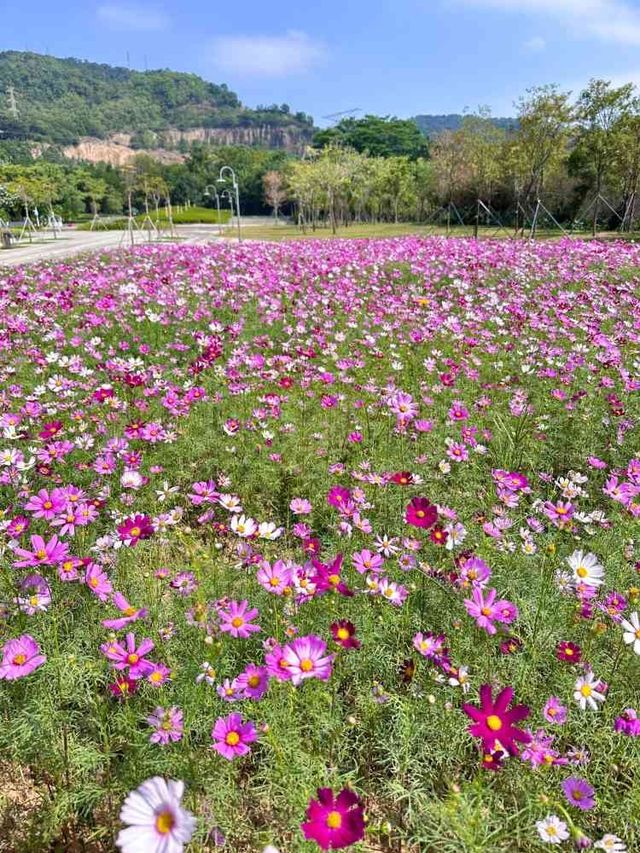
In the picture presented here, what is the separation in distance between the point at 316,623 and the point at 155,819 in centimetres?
118

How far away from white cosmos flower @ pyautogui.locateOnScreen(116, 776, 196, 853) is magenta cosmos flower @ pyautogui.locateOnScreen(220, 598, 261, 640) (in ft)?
2.09

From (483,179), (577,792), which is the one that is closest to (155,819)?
(577,792)

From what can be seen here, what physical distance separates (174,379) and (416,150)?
114183 millimetres

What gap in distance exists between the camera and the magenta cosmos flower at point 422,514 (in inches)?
66.9

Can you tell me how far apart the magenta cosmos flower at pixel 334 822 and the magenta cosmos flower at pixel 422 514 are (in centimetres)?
82

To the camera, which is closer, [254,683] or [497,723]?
[497,723]

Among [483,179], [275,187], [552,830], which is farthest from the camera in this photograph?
[275,187]

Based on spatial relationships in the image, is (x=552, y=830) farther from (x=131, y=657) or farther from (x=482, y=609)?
(x=131, y=657)

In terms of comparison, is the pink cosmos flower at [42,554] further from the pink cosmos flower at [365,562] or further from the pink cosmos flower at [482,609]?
the pink cosmos flower at [482,609]

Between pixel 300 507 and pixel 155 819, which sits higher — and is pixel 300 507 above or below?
below

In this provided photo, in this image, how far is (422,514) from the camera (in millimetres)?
1734

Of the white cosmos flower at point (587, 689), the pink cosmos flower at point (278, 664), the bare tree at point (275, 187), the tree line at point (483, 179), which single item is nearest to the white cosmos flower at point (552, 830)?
the white cosmos flower at point (587, 689)

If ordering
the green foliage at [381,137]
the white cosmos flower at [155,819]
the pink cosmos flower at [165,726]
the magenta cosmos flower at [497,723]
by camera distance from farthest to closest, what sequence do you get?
the green foliage at [381,137] → the pink cosmos flower at [165,726] → the magenta cosmos flower at [497,723] → the white cosmos flower at [155,819]

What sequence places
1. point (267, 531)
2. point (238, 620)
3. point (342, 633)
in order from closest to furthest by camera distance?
1. point (342, 633)
2. point (238, 620)
3. point (267, 531)
